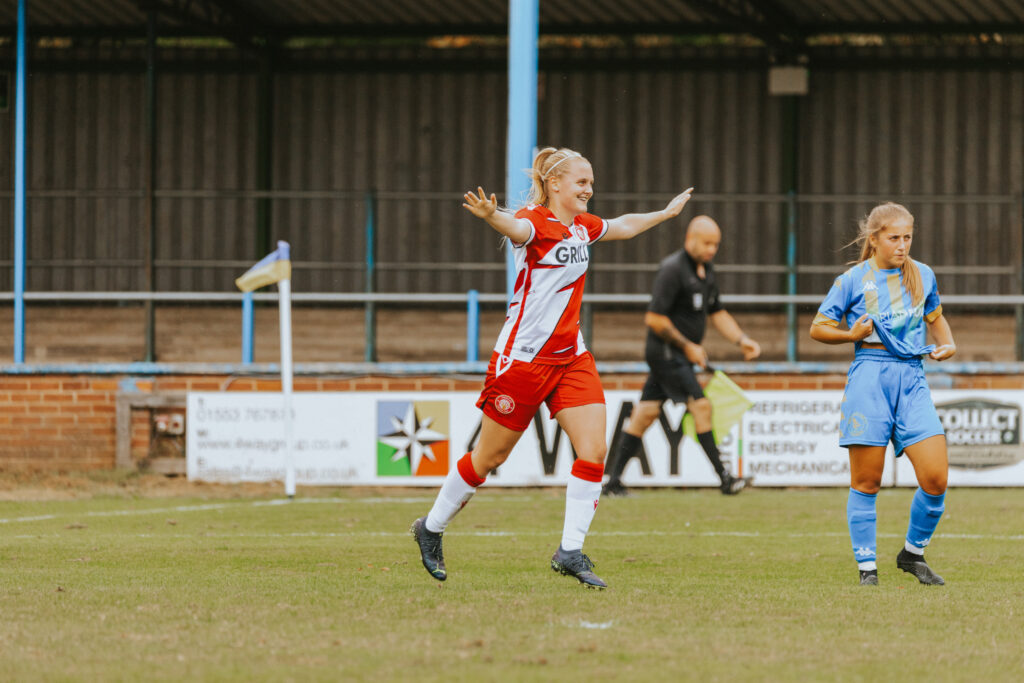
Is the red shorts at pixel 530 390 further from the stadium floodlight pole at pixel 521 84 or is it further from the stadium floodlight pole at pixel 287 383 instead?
the stadium floodlight pole at pixel 521 84

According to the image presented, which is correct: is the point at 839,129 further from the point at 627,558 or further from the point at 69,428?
the point at 627,558

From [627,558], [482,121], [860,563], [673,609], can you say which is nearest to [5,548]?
[627,558]

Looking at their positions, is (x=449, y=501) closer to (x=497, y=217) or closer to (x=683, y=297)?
(x=497, y=217)

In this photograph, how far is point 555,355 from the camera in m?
6.16

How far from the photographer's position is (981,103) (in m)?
21.2

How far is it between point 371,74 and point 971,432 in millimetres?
12674

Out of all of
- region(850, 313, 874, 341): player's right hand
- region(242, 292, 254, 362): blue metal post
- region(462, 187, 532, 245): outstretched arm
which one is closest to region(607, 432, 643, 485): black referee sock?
region(242, 292, 254, 362): blue metal post

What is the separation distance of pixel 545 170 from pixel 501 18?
15.4 meters

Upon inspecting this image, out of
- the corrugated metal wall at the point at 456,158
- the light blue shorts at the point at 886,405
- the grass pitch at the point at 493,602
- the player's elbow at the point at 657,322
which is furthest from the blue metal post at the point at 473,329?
the corrugated metal wall at the point at 456,158

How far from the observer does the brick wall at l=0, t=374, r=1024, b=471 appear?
12.9 metres

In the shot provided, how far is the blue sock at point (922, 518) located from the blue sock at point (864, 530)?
0.67ft

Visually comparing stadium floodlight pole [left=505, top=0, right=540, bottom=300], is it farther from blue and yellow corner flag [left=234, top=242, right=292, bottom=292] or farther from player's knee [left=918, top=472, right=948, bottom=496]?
player's knee [left=918, top=472, right=948, bottom=496]

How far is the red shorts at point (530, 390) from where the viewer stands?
613 cm

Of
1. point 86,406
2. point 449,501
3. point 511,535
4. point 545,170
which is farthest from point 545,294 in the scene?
point 86,406
